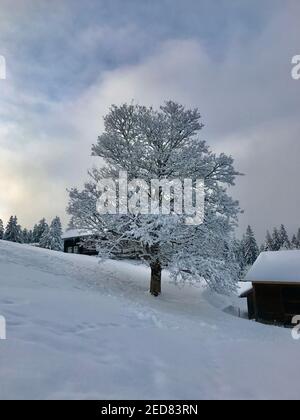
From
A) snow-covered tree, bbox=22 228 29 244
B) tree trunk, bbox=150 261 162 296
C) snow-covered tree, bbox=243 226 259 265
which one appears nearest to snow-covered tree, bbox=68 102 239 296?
tree trunk, bbox=150 261 162 296

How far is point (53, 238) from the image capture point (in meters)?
67.9

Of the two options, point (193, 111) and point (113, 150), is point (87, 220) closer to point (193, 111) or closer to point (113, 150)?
point (113, 150)

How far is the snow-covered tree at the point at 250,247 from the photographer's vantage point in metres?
81.1

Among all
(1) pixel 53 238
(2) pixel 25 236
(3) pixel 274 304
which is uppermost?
(2) pixel 25 236

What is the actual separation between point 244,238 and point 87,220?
77152 millimetres

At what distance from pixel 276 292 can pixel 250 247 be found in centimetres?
6029

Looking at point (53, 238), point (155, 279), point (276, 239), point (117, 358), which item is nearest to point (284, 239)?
point (276, 239)

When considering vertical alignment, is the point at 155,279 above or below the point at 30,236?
below

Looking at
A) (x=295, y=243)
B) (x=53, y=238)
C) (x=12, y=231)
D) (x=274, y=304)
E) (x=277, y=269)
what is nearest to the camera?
(x=274, y=304)

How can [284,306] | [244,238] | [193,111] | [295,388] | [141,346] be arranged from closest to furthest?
[295,388]
[141,346]
[193,111]
[284,306]
[244,238]

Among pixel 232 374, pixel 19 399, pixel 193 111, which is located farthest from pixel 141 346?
pixel 193 111

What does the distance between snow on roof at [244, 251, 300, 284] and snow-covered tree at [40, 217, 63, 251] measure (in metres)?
47.1

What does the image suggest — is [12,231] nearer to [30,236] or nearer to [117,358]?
[30,236]

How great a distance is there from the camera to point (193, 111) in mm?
18484
